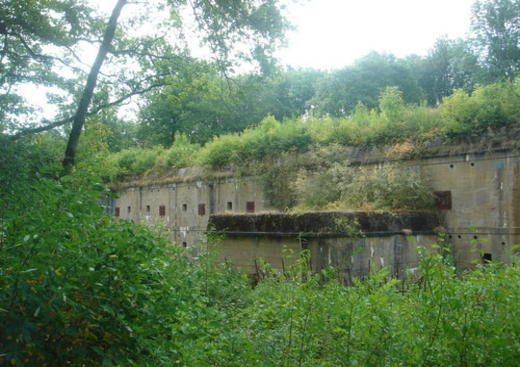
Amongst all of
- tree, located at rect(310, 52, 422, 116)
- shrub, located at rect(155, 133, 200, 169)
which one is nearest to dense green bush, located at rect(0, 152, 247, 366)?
shrub, located at rect(155, 133, 200, 169)

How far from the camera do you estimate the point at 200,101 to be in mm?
30109

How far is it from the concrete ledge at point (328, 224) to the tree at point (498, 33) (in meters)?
20.8

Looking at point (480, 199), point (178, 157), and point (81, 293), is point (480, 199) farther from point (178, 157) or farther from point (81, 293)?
point (178, 157)

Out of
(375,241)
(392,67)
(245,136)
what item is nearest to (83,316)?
(375,241)

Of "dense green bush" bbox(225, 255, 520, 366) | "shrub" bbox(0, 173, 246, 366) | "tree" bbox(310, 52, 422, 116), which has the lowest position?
"dense green bush" bbox(225, 255, 520, 366)

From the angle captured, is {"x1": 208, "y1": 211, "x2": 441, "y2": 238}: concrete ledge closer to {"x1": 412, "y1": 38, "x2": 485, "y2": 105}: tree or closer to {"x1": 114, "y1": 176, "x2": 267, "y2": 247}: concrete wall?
{"x1": 114, "y1": 176, "x2": 267, "y2": 247}: concrete wall

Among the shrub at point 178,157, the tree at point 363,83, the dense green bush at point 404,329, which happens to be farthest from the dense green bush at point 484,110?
the tree at point 363,83

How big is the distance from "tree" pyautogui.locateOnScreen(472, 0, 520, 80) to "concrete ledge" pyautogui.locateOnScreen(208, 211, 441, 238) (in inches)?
819

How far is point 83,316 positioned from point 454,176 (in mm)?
9195

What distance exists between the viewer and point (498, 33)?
1178 inches

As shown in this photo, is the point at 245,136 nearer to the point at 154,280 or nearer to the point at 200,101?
the point at 154,280

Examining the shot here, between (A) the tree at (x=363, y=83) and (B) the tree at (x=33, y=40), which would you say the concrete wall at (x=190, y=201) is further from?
(A) the tree at (x=363, y=83)

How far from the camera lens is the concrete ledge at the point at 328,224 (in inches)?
353

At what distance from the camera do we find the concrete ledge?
898cm
